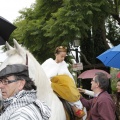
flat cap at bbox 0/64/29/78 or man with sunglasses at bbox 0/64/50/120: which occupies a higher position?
flat cap at bbox 0/64/29/78

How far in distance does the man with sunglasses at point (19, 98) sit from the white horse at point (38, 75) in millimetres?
753

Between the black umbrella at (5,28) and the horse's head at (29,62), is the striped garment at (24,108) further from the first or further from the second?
the black umbrella at (5,28)

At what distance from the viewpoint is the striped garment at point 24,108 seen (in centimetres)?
210

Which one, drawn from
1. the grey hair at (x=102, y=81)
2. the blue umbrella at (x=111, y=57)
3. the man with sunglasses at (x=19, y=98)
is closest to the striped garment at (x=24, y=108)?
the man with sunglasses at (x=19, y=98)

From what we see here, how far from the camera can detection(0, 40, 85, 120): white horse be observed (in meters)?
3.17

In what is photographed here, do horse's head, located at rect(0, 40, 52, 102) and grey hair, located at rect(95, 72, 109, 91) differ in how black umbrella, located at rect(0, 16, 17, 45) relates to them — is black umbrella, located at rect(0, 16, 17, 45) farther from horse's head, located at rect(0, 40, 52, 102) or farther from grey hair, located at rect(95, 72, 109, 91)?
grey hair, located at rect(95, 72, 109, 91)

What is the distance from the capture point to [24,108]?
2.13 meters

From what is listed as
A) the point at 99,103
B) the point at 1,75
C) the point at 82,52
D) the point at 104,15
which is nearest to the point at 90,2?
the point at 104,15

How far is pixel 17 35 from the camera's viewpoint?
17.3 meters

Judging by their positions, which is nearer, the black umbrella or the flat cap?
the flat cap

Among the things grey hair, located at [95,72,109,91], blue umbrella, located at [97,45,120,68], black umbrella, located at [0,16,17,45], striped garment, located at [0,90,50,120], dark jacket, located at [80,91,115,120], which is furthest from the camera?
blue umbrella, located at [97,45,120,68]

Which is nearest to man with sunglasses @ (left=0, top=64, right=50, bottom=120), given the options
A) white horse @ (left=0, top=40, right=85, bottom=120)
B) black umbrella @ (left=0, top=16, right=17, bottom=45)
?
white horse @ (left=0, top=40, right=85, bottom=120)

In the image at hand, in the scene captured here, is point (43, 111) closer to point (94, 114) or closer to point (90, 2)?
point (94, 114)

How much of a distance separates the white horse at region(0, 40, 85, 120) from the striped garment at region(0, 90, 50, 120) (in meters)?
0.89
